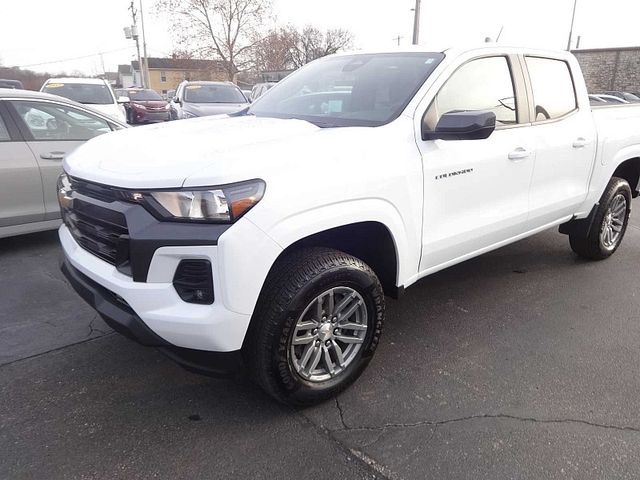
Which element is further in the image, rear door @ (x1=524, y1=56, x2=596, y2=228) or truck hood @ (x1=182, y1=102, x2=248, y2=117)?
truck hood @ (x1=182, y1=102, x2=248, y2=117)

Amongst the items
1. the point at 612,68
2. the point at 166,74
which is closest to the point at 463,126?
the point at 612,68

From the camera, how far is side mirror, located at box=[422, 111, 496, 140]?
2.69 meters

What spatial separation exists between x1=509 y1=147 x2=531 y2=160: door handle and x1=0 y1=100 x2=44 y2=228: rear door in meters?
4.16

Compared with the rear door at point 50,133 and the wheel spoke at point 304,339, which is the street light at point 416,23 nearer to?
the rear door at point 50,133

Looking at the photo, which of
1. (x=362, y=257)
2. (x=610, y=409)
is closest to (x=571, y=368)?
(x=610, y=409)

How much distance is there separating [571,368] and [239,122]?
100 inches

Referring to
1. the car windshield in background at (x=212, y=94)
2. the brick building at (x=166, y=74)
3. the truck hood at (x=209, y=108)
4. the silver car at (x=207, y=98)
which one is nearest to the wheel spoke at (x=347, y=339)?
the truck hood at (x=209, y=108)

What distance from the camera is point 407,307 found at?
3.88 meters

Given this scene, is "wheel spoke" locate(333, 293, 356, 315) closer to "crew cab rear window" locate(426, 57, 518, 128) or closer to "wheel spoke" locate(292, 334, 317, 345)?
"wheel spoke" locate(292, 334, 317, 345)

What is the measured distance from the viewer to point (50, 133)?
503cm

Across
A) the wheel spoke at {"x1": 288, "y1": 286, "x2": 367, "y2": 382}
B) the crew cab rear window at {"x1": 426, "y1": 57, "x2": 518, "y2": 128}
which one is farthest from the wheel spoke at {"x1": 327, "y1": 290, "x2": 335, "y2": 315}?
the crew cab rear window at {"x1": 426, "y1": 57, "x2": 518, "y2": 128}

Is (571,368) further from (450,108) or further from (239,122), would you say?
(239,122)

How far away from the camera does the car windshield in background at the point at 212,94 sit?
1236 centimetres

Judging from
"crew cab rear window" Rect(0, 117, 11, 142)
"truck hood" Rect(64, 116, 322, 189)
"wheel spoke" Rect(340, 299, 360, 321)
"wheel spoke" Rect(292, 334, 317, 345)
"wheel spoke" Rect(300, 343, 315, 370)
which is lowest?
"wheel spoke" Rect(300, 343, 315, 370)
